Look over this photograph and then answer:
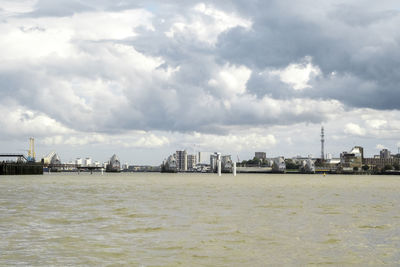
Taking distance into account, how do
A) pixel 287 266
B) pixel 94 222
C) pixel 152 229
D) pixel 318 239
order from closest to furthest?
pixel 287 266 < pixel 318 239 < pixel 152 229 < pixel 94 222

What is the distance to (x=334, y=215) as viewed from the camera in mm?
39969

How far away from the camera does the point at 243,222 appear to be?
34.5m

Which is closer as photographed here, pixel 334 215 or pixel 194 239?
pixel 194 239

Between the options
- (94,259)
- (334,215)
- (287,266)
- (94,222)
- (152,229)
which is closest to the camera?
(287,266)

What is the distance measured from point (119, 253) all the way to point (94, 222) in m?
12.8

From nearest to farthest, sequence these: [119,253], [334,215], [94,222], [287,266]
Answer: [287,266] → [119,253] → [94,222] → [334,215]

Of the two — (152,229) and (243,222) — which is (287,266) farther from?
(243,222)

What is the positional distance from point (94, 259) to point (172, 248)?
427 cm

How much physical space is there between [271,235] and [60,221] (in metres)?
15.7

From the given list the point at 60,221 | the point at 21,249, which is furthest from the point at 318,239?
the point at 60,221

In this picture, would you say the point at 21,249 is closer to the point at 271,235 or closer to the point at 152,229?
the point at 152,229

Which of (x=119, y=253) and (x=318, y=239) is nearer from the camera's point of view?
(x=119, y=253)

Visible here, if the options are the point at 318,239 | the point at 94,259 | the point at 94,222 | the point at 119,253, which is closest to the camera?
the point at 94,259

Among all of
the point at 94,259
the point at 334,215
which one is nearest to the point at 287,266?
the point at 94,259
